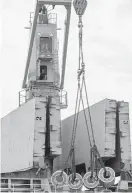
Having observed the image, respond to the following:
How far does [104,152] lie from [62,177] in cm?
238

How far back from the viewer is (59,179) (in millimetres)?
14453

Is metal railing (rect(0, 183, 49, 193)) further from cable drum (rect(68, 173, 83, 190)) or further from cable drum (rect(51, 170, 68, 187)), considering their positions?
cable drum (rect(68, 173, 83, 190))

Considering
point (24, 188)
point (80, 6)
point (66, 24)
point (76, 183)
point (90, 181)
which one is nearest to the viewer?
point (90, 181)

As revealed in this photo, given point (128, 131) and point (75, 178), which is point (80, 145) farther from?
point (75, 178)

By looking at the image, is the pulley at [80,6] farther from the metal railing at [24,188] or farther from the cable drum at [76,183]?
the metal railing at [24,188]

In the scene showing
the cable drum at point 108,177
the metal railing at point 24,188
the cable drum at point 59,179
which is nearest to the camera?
the metal railing at point 24,188

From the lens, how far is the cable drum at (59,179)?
14.3 m

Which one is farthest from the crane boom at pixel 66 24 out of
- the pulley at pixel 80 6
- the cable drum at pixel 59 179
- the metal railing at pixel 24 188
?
the metal railing at pixel 24 188

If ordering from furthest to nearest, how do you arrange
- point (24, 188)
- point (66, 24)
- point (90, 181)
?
point (66, 24) < point (24, 188) < point (90, 181)

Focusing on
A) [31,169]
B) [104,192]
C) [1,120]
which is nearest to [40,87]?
[1,120]

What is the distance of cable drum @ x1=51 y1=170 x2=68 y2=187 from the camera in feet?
47.1

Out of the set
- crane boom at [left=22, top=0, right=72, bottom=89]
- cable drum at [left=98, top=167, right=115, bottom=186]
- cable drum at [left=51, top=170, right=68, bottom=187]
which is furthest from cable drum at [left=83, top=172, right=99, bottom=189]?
crane boom at [left=22, top=0, right=72, bottom=89]

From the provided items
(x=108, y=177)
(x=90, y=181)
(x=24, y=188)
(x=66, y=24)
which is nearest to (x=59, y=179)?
(x=90, y=181)

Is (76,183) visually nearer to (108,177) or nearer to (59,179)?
(59,179)
